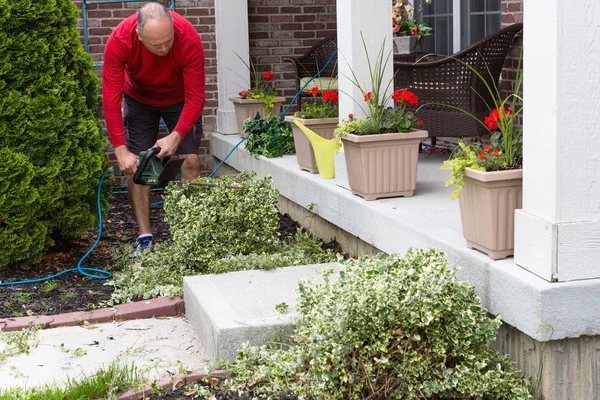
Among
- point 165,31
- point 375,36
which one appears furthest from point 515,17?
point 165,31

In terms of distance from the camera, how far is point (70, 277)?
4.87 metres

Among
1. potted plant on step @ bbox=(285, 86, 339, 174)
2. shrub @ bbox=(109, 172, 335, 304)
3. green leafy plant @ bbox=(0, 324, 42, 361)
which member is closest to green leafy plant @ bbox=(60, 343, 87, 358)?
green leafy plant @ bbox=(0, 324, 42, 361)

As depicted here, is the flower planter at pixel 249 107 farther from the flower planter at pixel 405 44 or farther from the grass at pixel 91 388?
the grass at pixel 91 388

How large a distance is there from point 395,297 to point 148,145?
313 cm

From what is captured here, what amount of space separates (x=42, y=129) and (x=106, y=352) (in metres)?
1.63

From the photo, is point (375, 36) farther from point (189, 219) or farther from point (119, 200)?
point (119, 200)

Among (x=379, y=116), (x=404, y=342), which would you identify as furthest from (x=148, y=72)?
(x=404, y=342)

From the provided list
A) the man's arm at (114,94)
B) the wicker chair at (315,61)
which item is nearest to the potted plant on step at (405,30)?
the wicker chair at (315,61)

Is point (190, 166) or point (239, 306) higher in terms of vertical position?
point (190, 166)

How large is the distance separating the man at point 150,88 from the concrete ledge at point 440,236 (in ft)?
2.69

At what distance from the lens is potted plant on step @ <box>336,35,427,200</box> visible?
4.36m

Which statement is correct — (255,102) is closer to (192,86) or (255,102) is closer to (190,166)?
(190,166)

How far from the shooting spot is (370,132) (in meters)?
4.43

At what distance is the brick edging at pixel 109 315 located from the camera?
403cm
